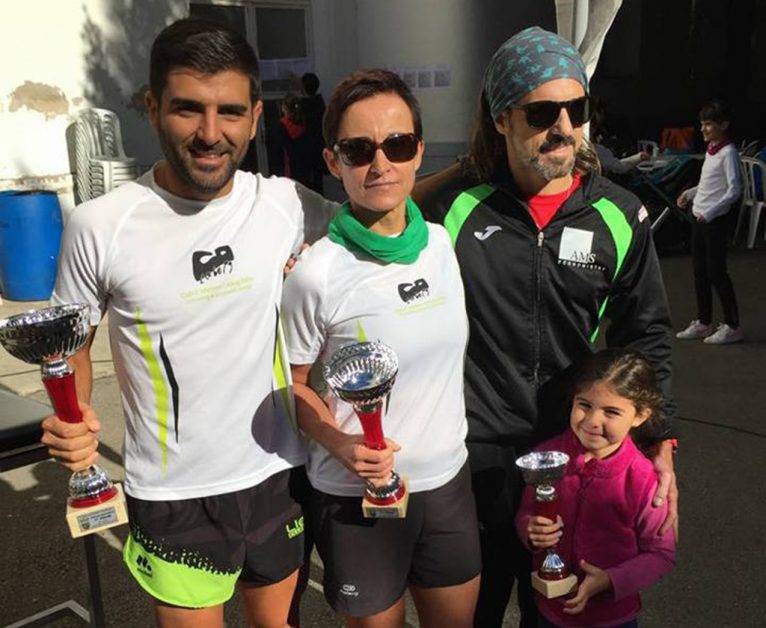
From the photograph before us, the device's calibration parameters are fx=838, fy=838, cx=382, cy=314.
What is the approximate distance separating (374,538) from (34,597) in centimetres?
212

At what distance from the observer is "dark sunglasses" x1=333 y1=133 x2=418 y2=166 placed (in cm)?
197

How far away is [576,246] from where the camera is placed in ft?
7.25

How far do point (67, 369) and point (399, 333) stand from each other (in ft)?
2.51

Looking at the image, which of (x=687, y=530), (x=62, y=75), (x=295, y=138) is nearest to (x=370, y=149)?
(x=687, y=530)

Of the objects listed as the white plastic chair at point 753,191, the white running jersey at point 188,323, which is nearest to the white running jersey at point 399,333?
the white running jersey at point 188,323

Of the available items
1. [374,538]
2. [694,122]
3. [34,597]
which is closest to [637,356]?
[374,538]

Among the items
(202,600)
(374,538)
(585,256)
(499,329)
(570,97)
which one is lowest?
(202,600)

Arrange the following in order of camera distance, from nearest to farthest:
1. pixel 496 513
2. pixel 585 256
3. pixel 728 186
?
pixel 585 256
pixel 496 513
pixel 728 186

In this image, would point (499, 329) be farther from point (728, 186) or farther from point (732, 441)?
point (728, 186)

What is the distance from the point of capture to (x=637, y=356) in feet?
7.43

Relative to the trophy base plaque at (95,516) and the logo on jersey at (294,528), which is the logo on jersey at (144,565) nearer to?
the trophy base plaque at (95,516)

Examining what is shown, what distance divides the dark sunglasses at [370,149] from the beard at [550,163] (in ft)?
1.16

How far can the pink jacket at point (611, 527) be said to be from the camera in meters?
2.17

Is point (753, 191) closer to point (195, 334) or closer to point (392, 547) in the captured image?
point (392, 547)
